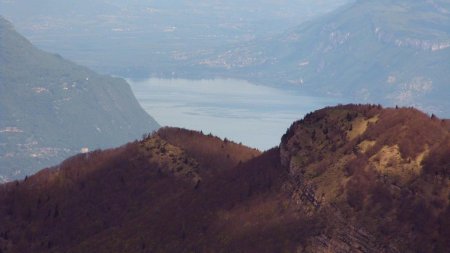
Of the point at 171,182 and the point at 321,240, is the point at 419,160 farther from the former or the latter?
the point at 171,182

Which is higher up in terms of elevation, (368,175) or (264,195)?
(368,175)

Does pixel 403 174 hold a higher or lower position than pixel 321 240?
higher

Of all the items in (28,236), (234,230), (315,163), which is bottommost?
(28,236)

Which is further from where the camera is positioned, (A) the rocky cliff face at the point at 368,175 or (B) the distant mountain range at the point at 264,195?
(B) the distant mountain range at the point at 264,195

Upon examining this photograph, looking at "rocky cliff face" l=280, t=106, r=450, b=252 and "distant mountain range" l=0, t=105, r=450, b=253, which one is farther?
"distant mountain range" l=0, t=105, r=450, b=253

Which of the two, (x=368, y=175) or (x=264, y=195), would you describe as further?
(x=264, y=195)

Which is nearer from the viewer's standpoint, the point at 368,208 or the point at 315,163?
the point at 368,208

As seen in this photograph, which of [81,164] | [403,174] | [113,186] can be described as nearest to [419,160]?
[403,174]

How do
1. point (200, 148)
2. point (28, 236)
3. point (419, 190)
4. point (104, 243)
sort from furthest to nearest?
point (200, 148) < point (28, 236) < point (104, 243) < point (419, 190)
